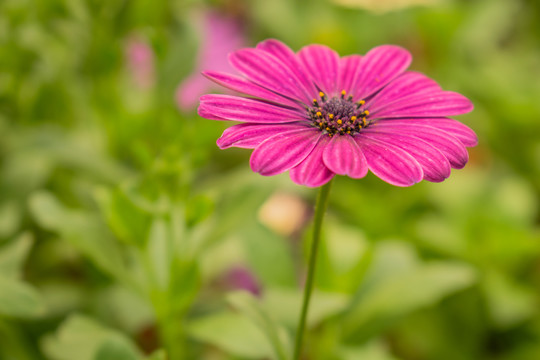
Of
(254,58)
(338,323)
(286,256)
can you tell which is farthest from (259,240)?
(254,58)

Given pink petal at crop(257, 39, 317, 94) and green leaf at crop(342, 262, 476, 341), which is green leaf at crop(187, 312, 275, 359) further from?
pink petal at crop(257, 39, 317, 94)

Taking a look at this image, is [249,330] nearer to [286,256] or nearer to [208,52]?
[286,256]

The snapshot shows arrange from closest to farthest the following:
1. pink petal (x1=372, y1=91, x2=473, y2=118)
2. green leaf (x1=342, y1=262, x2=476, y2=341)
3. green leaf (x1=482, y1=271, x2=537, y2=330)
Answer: pink petal (x1=372, y1=91, x2=473, y2=118)
green leaf (x1=342, y1=262, x2=476, y2=341)
green leaf (x1=482, y1=271, x2=537, y2=330)

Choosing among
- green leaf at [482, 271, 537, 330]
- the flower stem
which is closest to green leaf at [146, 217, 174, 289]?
the flower stem

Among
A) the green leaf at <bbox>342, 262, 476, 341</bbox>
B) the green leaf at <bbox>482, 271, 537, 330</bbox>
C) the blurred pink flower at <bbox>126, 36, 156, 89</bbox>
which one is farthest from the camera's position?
the blurred pink flower at <bbox>126, 36, 156, 89</bbox>

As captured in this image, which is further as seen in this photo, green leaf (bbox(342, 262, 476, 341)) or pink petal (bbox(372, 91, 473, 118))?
green leaf (bbox(342, 262, 476, 341))
